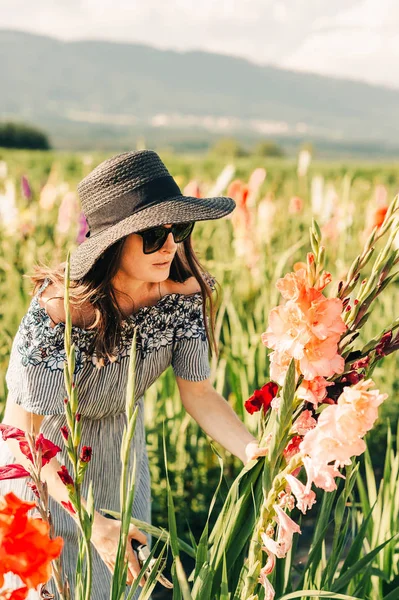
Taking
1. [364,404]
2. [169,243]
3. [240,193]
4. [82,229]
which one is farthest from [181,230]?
[240,193]

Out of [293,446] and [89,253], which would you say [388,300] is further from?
[293,446]

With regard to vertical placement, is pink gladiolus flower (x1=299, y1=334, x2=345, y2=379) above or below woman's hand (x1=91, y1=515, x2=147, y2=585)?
above

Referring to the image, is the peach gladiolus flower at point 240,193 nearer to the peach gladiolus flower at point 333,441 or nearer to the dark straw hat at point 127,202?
the dark straw hat at point 127,202

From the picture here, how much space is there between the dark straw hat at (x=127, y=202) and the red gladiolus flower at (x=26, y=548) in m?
0.64

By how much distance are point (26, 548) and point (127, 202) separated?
2.52 ft

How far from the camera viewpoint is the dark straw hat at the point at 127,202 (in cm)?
123

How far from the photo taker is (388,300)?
316 centimetres

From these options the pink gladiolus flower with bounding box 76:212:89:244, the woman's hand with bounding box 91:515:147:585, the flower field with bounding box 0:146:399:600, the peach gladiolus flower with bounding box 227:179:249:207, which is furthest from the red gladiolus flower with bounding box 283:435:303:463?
the peach gladiolus flower with bounding box 227:179:249:207

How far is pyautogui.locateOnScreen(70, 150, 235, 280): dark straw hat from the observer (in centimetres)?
123

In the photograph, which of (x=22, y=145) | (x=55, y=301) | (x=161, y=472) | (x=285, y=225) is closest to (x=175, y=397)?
(x=161, y=472)

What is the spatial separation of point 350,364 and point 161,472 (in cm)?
164

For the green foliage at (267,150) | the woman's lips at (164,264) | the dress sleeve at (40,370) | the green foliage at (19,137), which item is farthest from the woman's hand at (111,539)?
the green foliage at (267,150)

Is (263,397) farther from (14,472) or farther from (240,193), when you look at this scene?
(240,193)

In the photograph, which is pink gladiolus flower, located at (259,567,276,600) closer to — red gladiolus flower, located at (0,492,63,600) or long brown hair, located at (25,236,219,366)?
red gladiolus flower, located at (0,492,63,600)
